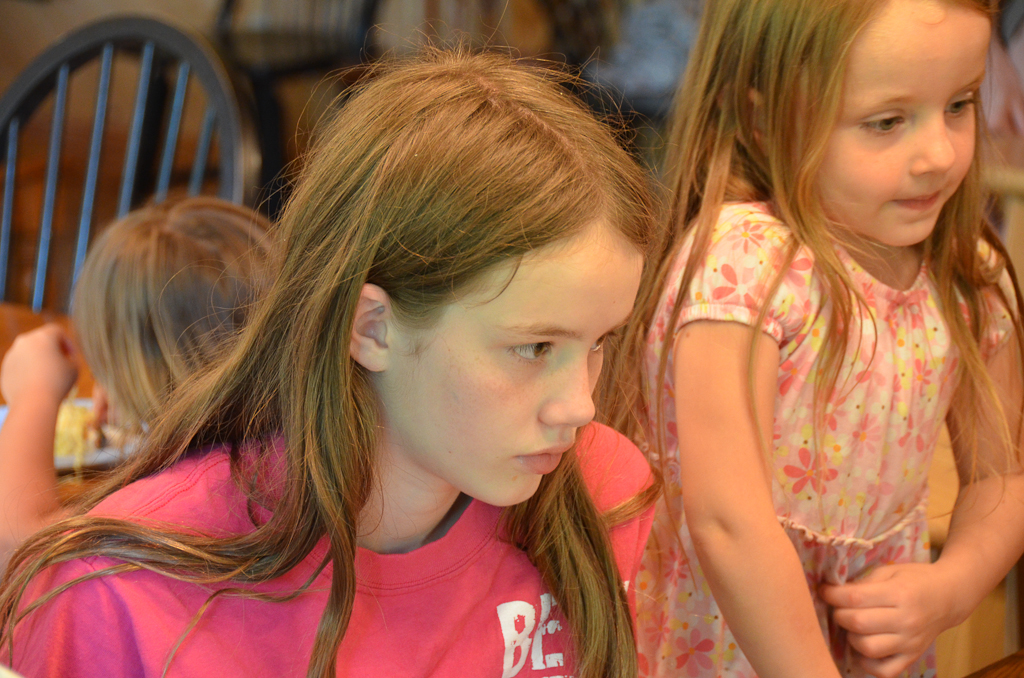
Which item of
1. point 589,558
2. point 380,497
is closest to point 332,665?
point 380,497

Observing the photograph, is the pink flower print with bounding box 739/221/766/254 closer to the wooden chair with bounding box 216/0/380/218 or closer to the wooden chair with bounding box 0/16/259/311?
the wooden chair with bounding box 0/16/259/311

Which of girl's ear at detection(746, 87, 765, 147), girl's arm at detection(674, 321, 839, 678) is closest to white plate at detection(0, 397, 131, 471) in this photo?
girl's arm at detection(674, 321, 839, 678)

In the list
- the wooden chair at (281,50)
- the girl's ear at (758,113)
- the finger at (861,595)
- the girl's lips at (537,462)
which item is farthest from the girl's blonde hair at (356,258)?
the wooden chair at (281,50)

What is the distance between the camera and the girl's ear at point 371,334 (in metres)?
0.62

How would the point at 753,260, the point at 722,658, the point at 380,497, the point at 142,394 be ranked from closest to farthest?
the point at 380,497
the point at 753,260
the point at 722,658
the point at 142,394

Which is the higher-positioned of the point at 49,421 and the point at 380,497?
the point at 49,421

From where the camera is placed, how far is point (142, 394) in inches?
41.6

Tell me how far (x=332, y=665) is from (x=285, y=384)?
19cm

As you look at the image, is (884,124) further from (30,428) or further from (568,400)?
(30,428)

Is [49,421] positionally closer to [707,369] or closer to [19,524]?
[19,524]

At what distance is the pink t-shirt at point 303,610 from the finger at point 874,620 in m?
0.21

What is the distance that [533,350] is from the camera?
614 mm

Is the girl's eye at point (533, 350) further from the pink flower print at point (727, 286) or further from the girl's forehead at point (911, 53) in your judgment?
the girl's forehead at point (911, 53)

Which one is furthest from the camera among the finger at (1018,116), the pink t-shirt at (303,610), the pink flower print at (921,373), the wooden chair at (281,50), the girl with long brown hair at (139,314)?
the wooden chair at (281,50)
